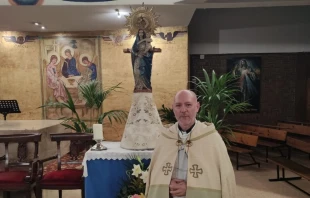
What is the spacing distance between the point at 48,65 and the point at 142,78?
211 inches

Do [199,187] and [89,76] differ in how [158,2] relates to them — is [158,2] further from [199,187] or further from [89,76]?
[199,187]

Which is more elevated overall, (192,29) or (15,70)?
(192,29)

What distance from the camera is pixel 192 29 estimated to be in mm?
7848

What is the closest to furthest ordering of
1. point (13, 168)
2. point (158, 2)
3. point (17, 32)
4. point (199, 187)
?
1. point (199, 187)
2. point (13, 168)
3. point (158, 2)
4. point (17, 32)

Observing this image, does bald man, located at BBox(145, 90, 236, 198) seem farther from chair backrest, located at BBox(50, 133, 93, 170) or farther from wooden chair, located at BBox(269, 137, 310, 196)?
wooden chair, located at BBox(269, 137, 310, 196)

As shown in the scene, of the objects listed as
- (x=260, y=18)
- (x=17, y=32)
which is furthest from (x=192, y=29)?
(x=17, y=32)

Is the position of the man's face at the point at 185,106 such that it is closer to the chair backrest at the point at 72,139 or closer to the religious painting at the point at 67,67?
the chair backrest at the point at 72,139

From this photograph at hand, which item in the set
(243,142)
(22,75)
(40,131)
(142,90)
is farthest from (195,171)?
(22,75)

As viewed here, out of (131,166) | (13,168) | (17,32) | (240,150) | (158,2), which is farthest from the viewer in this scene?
(17,32)

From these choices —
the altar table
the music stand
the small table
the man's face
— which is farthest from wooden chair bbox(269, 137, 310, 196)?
the music stand

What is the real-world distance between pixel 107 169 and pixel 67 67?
5.27 m

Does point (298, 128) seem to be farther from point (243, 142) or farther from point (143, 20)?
point (143, 20)

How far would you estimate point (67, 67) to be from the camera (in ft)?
24.7

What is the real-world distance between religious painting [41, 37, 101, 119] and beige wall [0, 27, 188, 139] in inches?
7.3
